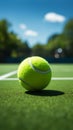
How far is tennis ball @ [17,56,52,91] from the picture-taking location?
5.02m

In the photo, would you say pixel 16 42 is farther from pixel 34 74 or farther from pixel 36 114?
pixel 36 114

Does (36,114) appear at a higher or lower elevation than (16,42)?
lower

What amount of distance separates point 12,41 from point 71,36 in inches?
621

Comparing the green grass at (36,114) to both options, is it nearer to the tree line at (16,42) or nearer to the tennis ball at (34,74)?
the tennis ball at (34,74)

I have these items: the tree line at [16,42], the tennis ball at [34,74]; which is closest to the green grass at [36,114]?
the tennis ball at [34,74]

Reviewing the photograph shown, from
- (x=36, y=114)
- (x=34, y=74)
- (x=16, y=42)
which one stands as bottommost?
(x=36, y=114)

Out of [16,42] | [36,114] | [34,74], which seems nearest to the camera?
[36,114]

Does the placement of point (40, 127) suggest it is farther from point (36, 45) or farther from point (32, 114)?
point (36, 45)

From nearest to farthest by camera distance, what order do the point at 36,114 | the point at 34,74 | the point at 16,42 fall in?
A: the point at 36,114
the point at 34,74
the point at 16,42

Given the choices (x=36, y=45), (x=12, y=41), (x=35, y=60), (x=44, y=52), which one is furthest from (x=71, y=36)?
(x=35, y=60)

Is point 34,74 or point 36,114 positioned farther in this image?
point 34,74

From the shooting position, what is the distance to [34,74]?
5.01 meters

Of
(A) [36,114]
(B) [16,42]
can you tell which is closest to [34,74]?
(A) [36,114]

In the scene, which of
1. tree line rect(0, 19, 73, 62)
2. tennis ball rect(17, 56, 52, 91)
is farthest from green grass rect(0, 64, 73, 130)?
tree line rect(0, 19, 73, 62)
